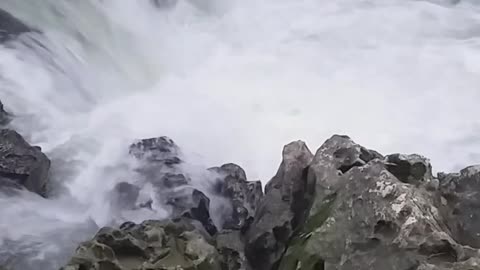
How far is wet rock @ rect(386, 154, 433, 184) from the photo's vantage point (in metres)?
4.93

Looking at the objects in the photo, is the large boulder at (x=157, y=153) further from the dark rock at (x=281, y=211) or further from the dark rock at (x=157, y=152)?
the dark rock at (x=281, y=211)

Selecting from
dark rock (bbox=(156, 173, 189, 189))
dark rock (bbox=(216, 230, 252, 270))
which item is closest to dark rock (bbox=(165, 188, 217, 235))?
dark rock (bbox=(156, 173, 189, 189))

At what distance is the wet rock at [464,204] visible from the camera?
446 cm

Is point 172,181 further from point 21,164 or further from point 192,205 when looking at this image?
point 21,164

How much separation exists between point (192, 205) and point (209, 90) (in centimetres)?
476

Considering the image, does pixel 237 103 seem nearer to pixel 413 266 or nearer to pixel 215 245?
pixel 215 245

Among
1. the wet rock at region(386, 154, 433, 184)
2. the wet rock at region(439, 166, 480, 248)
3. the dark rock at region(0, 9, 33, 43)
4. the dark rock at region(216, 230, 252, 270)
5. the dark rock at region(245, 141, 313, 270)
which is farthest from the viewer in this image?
the dark rock at region(0, 9, 33, 43)

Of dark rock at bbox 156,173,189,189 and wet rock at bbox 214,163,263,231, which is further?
dark rock at bbox 156,173,189,189

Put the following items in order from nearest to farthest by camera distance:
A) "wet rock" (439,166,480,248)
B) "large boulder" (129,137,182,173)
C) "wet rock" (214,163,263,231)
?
"wet rock" (439,166,480,248)
"wet rock" (214,163,263,231)
"large boulder" (129,137,182,173)

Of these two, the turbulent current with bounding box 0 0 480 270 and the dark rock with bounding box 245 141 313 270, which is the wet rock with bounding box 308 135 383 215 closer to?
the dark rock with bounding box 245 141 313 270

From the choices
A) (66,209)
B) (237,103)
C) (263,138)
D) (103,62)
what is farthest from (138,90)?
(66,209)

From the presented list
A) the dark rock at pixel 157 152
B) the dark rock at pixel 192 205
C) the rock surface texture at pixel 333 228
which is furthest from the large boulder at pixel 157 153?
the rock surface texture at pixel 333 228

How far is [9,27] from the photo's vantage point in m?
9.74

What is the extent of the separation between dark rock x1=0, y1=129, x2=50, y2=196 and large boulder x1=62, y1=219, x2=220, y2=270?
6.97 ft
